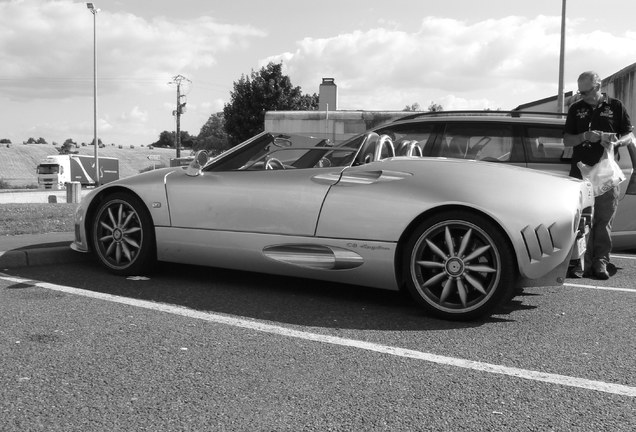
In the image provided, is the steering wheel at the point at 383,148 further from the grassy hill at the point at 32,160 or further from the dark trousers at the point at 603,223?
the grassy hill at the point at 32,160

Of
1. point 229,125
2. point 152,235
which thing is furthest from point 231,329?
point 229,125

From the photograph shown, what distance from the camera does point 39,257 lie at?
5801 mm

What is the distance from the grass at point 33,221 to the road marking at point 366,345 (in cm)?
330

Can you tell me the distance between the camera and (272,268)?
461 centimetres

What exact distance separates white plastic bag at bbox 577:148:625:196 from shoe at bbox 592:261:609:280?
0.65 metres

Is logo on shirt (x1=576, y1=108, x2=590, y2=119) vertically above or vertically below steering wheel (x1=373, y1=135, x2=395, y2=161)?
above

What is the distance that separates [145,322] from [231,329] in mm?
560

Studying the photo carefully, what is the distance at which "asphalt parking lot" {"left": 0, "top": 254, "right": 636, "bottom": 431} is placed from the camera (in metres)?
2.49

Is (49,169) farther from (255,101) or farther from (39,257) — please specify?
(39,257)

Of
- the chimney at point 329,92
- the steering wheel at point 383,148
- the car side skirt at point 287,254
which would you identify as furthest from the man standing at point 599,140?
the chimney at point 329,92

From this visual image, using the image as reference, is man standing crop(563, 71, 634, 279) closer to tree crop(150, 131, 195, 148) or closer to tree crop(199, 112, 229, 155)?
tree crop(199, 112, 229, 155)

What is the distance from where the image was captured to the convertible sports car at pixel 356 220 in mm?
3916

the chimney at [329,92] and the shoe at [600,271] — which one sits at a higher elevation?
the chimney at [329,92]

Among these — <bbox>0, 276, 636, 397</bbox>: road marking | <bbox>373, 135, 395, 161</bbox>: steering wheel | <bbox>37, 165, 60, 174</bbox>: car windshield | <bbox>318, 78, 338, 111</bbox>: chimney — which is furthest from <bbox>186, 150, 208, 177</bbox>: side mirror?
<bbox>37, 165, 60, 174</bbox>: car windshield
